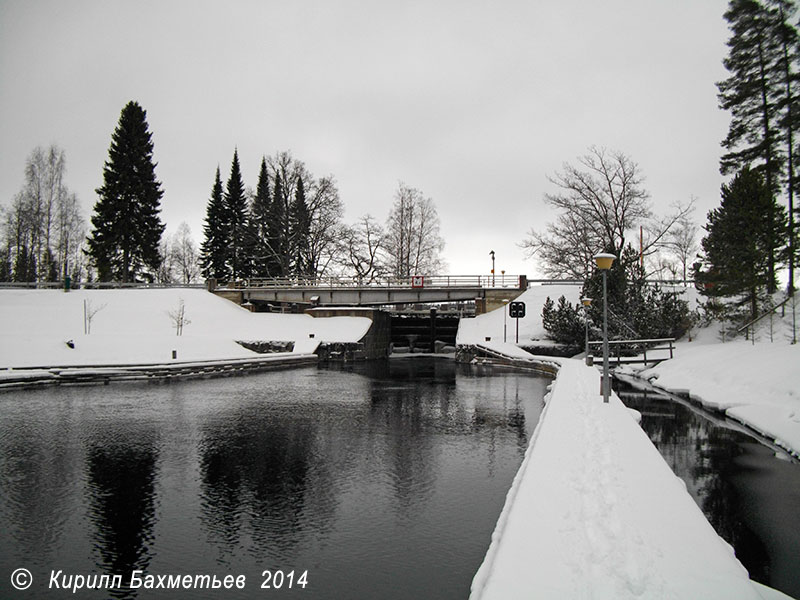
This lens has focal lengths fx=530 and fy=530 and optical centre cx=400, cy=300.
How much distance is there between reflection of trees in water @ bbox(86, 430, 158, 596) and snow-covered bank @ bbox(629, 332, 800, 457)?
12289 mm

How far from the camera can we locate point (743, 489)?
Result: 8867 millimetres

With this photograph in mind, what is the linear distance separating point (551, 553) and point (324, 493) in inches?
172

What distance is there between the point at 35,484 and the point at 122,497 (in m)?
1.84

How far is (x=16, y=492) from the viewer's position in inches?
333

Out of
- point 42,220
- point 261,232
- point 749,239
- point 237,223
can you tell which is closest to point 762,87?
point 749,239

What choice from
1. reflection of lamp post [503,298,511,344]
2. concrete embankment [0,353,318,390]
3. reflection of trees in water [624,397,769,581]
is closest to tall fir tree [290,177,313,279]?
reflection of lamp post [503,298,511,344]

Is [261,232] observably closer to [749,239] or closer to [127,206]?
[127,206]

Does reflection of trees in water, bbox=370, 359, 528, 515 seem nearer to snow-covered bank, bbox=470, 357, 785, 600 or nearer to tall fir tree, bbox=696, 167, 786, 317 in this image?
snow-covered bank, bbox=470, 357, 785, 600

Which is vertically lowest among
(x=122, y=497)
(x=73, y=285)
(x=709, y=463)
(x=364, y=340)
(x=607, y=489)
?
(x=709, y=463)

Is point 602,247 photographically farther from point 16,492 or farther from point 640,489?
point 16,492

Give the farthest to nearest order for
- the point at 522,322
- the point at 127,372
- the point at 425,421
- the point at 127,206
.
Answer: the point at 127,206, the point at 522,322, the point at 127,372, the point at 425,421

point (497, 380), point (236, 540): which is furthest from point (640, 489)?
point (497, 380)

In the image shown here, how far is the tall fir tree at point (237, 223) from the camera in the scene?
59812 mm

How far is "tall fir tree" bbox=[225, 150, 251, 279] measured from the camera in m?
59.8
